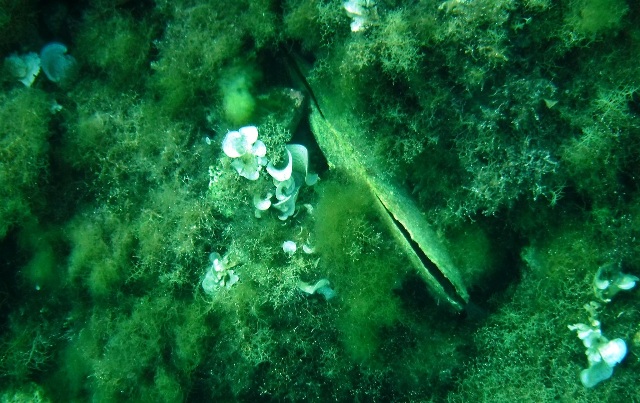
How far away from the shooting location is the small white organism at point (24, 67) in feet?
12.0

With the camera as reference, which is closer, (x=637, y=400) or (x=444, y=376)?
(x=637, y=400)

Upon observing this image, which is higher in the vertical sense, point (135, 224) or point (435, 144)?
point (435, 144)

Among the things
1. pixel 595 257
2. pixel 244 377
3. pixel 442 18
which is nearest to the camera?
pixel 442 18

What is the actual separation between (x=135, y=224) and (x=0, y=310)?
4.88ft

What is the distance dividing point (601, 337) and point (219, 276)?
3200 millimetres

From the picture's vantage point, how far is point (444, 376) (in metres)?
3.56

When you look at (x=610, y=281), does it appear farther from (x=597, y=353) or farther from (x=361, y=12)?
(x=361, y=12)

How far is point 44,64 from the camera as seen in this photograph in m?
3.73

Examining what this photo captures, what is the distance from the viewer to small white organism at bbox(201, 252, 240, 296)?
134 inches

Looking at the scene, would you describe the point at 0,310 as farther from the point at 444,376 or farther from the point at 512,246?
the point at 512,246

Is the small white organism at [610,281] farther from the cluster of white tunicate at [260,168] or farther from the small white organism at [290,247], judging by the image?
the cluster of white tunicate at [260,168]

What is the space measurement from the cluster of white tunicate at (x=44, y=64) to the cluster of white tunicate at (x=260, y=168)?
5.91 feet

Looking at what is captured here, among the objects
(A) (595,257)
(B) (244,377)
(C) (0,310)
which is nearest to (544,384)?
(A) (595,257)

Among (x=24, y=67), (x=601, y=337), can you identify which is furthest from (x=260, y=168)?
(x=601, y=337)
